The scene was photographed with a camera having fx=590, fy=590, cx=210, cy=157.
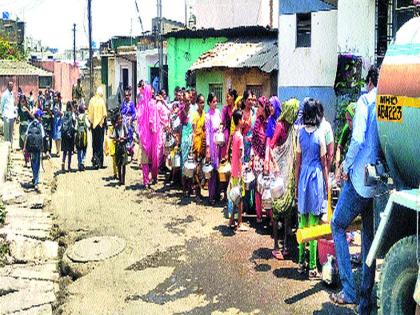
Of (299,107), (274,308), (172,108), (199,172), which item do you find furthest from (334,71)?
(274,308)

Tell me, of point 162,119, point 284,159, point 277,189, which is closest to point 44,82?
point 162,119

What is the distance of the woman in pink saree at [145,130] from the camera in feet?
37.7

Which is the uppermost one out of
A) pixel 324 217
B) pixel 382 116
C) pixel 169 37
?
pixel 169 37

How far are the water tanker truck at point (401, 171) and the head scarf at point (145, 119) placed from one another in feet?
24.4

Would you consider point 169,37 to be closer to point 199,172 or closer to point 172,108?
point 172,108

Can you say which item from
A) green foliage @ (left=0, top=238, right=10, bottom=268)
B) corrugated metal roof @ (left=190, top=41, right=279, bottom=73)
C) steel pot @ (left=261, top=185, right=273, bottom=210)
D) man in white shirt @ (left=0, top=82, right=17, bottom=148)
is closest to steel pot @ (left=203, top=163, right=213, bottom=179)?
steel pot @ (left=261, top=185, right=273, bottom=210)

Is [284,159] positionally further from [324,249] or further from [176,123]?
[176,123]

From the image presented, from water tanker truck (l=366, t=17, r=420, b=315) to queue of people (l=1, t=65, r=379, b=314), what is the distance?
0.45 m

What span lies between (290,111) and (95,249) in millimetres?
3327

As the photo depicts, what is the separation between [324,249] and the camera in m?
6.06

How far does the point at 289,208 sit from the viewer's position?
6.75m

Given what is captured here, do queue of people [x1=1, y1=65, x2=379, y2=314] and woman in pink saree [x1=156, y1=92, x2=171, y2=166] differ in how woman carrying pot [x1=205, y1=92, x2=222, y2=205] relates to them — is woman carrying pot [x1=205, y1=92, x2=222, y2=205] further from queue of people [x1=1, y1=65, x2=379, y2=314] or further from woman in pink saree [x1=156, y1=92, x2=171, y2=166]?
woman in pink saree [x1=156, y1=92, x2=171, y2=166]

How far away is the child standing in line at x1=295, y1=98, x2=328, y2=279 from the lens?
5.99 meters

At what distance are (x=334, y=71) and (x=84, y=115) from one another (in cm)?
611
